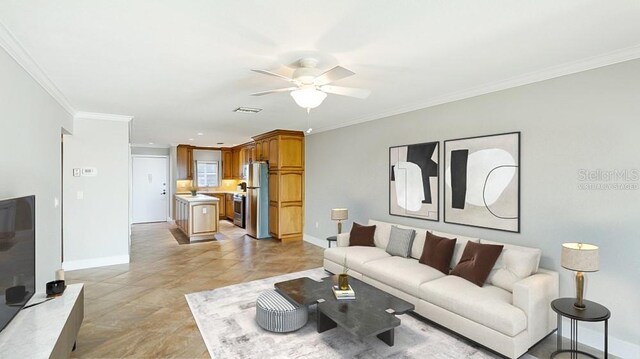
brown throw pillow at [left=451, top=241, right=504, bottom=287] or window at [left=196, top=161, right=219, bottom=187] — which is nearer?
brown throw pillow at [left=451, top=241, right=504, bottom=287]

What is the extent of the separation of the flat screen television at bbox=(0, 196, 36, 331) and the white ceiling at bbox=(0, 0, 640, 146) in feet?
3.98

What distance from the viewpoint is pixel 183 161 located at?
382 inches

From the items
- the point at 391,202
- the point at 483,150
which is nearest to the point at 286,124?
the point at 391,202

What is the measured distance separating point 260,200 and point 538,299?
18.4 feet

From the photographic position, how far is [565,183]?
2930 mm

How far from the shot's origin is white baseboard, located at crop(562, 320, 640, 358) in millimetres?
2523

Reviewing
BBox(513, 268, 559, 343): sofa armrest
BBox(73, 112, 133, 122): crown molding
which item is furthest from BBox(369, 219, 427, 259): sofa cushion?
BBox(73, 112, 133, 122): crown molding

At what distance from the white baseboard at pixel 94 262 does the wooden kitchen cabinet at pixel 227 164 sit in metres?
5.48

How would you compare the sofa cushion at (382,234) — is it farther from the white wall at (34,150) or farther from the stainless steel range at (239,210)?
the stainless steel range at (239,210)

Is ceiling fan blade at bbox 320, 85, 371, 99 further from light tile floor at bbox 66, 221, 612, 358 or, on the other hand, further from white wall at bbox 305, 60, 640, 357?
light tile floor at bbox 66, 221, 612, 358

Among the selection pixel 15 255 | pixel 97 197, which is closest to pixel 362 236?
pixel 15 255

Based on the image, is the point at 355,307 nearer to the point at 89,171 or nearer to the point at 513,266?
the point at 513,266

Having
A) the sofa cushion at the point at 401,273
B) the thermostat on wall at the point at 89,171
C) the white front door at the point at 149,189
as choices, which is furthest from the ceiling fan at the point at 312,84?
the white front door at the point at 149,189

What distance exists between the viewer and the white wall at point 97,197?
4.88 meters
